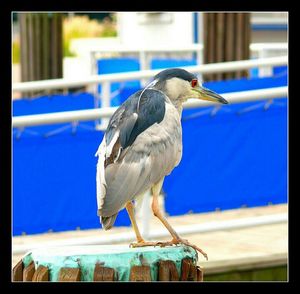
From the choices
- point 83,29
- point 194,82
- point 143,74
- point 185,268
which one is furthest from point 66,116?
point 83,29

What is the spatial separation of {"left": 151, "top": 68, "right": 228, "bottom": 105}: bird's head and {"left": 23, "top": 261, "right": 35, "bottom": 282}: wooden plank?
45.0 inches

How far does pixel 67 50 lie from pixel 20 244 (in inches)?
879

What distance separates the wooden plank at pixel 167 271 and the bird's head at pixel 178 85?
3.23 feet

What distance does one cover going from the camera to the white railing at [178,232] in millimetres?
7711

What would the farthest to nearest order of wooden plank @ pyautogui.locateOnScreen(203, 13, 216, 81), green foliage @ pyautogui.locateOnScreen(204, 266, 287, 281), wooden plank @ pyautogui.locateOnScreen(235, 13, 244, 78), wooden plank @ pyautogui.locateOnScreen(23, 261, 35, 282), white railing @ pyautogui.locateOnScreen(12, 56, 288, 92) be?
wooden plank @ pyautogui.locateOnScreen(203, 13, 216, 81), wooden plank @ pyautogui.locateOnScreen(235, 13, 244, 78), white railing @ pyautogui.locateOnScreen(12, 56, 288, 92), green foliage @ pyautogui.locateOnScreen(204, 266, 287, 281), wooden plank @ pyautogui.locateOnScreen(23, 261, 35, 282)

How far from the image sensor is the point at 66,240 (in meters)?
7.74

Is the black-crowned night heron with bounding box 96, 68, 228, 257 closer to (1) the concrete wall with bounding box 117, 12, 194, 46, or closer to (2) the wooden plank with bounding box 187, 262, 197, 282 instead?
(2) the wooden plank with bounding box 187, 262, 197, 282

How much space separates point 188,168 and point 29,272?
3295 millimetres

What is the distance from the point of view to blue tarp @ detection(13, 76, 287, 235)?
7.72 metres

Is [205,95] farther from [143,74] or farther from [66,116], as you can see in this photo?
[143,74]

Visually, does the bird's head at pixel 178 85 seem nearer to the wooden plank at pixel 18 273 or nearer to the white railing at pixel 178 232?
the wooden plank at pixel 18 273

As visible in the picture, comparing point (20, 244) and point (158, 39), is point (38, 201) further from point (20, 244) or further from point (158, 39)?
point (158, 39)

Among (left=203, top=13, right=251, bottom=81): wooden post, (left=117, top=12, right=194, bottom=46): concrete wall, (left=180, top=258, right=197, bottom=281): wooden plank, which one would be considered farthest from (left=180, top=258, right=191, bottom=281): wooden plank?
(left=117, top=12, right=194, bottom=46): concrete wall
